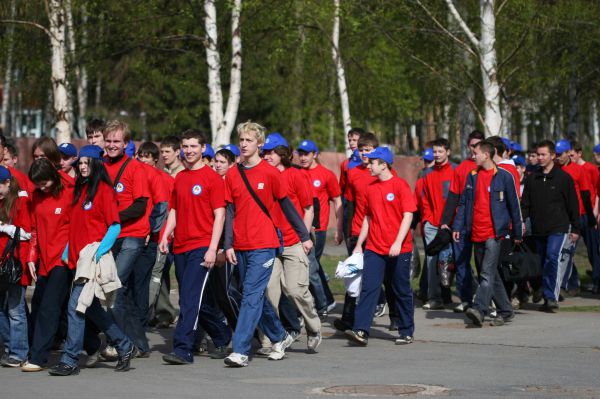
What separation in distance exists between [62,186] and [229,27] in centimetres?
2325

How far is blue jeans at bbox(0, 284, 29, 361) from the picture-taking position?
10812 mm

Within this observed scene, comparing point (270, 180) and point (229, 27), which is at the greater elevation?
point (229, 27)

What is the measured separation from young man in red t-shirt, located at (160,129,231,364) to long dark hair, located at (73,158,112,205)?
772mm

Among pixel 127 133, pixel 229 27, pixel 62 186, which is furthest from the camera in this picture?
pixel 229 27

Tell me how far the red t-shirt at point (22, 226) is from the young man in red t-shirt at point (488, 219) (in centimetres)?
458

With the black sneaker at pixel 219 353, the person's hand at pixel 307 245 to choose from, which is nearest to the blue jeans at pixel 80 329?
the black sneaker at pixel 219 353

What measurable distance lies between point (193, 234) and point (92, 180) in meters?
0.97

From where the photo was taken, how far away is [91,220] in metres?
10.3

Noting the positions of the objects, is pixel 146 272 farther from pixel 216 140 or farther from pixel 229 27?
pixel 229 27

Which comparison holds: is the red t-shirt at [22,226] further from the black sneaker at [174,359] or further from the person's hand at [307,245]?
the person's hand at [307,245]

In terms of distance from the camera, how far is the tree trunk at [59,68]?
23.9 meters

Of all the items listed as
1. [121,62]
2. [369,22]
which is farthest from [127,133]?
[121,62]

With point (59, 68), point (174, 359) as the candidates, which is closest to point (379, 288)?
point (174, 359)

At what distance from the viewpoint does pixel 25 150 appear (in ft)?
91.0
